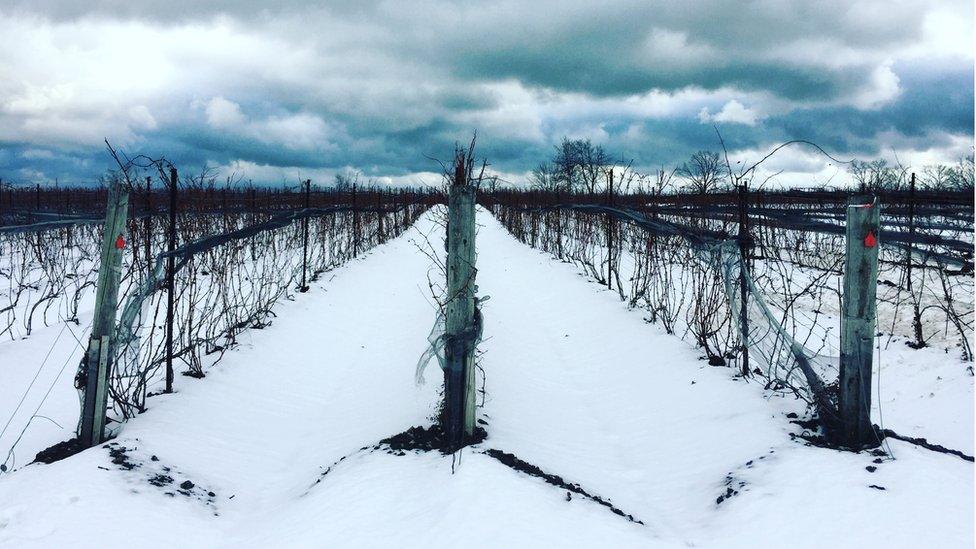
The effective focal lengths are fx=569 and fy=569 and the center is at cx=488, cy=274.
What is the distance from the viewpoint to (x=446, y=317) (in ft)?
11.6

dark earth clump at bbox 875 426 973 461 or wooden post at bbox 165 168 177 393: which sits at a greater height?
wooden post at bbox 165 168 177 393

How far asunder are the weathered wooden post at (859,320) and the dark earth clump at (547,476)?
141cm

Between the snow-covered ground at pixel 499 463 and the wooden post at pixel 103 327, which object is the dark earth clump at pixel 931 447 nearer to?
the snow-covered ground at pixel 499 463

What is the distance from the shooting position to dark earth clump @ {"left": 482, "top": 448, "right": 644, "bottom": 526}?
3004 millimetres

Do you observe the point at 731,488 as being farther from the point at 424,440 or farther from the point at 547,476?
the point at 424,440

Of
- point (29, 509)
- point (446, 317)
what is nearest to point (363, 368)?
point (446, 317)

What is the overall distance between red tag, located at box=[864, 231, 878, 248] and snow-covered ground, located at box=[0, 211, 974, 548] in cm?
114

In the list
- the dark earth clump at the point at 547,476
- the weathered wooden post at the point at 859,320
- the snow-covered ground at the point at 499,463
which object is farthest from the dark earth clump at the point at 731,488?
the weathered wooden post at the point at 859,320

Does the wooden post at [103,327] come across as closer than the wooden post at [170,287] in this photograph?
Yes

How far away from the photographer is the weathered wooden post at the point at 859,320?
322 centimetres

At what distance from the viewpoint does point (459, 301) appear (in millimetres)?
3471

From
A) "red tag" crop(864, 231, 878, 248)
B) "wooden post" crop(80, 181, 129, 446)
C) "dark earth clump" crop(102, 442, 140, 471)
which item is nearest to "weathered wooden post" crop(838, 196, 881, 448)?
"red tag" crop(864, 231, 878, 248)

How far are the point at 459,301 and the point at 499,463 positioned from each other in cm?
97

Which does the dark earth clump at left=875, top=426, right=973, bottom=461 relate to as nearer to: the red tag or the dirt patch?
the red tag
